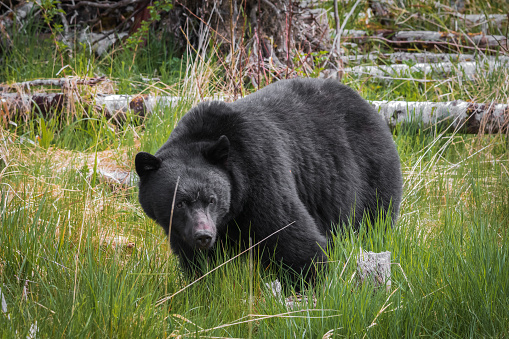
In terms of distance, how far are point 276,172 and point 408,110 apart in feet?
9.43

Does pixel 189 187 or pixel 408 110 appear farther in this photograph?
pixel 408 110

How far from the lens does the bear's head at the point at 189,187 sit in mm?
3119

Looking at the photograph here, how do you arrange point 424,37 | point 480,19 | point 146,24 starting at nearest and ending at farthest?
point 146,24 → point 424,37 → point 480,19

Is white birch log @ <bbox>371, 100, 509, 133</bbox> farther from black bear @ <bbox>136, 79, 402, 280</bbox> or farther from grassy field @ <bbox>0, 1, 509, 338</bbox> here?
black bear @ <bbox>136, 79, 402, 280</bbox>

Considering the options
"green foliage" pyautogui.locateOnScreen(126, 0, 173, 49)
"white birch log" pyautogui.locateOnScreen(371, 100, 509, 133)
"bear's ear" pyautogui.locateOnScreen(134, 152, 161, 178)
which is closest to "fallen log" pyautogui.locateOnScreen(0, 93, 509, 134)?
"white birch log" pyautogui.locateOnScreen(371, 100, 509, 133)

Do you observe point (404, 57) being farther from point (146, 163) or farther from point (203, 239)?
point (203, 239)

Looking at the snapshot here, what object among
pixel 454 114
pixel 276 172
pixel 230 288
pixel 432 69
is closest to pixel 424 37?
pixel 432 69

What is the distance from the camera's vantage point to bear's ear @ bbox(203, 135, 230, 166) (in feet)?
10.4

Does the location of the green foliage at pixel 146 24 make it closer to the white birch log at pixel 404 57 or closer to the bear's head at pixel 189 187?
the white birch log at pixel 404 57

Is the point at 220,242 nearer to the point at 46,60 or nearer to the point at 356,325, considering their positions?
the point at 356,325

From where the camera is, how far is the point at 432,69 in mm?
7082

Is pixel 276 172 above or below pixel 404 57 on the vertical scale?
above

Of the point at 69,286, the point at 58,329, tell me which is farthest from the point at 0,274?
the point at 58,329

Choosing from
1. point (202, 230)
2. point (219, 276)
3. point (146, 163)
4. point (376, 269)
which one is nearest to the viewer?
point (376, 269)
